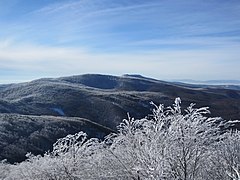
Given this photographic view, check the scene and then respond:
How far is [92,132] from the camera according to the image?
61125 mm

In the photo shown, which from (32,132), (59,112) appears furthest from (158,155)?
(59,112)

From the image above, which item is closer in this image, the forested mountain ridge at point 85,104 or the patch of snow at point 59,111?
the forested mountain ridge at point 85,104

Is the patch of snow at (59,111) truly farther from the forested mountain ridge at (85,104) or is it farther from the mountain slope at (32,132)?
the mountain slope at (32,132)

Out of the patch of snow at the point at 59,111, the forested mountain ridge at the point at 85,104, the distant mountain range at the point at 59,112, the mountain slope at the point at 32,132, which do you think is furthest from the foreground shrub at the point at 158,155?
the patch of snow at the point at 59,111

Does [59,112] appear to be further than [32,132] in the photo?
Yes

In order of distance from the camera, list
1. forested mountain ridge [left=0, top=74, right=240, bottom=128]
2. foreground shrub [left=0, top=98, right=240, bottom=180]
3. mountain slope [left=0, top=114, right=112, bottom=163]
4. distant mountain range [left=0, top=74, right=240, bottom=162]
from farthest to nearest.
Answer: forested mountain ridge [left=0, top=74, right=240, bottom=128], distant mountain range [left=0, top=74, right=240, bottom=162], mountain slope [left=0, top=114, right=112, bottom=163], foreground shrub [left=0, top=98, right=240, bottom=180]

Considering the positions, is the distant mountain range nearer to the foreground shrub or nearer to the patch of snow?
the patch of snow

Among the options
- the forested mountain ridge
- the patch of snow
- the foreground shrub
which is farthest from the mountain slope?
the foreground shrub

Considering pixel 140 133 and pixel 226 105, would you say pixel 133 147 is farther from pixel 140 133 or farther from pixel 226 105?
pixel 226 105

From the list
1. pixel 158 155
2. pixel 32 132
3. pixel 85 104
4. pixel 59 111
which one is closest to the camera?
pixel 158 155

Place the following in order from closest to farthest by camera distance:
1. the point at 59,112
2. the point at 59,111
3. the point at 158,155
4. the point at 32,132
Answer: the point at 158,155
the point at 32,132
the point at 59,112
the point at 59,111

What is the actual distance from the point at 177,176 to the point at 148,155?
1390 mm

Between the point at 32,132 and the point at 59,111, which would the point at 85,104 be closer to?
the point at 59,111

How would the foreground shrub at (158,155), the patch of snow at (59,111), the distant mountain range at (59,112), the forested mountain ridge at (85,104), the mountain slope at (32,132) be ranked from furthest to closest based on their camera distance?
the patch of snow at (59,111) < the forested mountain ridge at (85,104) < the distant mountain range at (59,112) < the mountain slope at (32,132) < the foreground shrub at (158,155)
